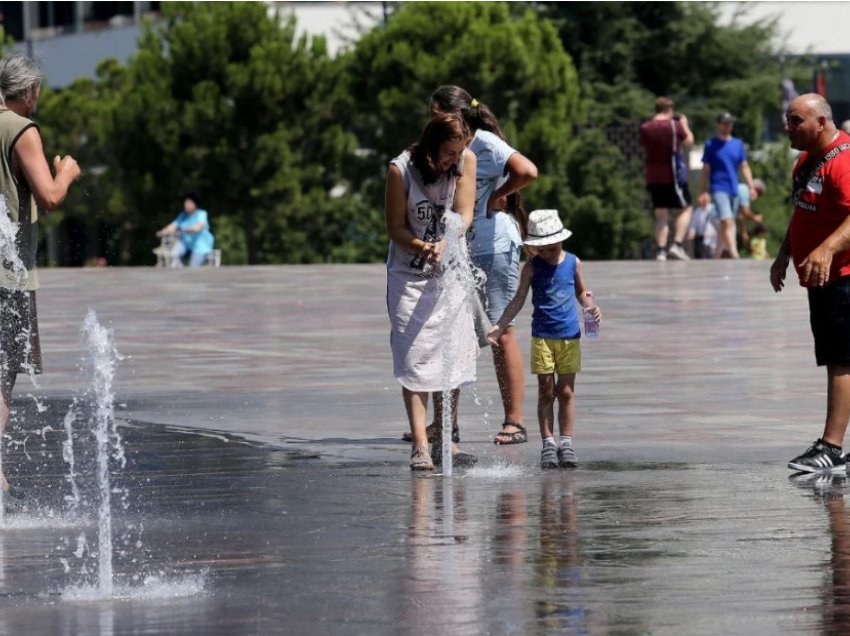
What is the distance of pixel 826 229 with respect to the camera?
30.6ft

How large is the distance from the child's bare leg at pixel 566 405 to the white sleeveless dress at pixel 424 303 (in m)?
0.46

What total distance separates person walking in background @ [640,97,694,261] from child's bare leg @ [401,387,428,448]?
16.0 metres

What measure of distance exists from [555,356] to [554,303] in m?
0.24

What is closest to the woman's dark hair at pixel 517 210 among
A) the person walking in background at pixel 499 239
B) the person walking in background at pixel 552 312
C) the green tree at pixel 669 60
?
the person walking in background at pixel 499 239

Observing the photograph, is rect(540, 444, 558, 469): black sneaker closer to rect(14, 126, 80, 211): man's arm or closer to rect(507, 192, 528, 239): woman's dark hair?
rect(507, 192, 528, 239): woman's dark hair

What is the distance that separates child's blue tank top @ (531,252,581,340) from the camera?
984 cm

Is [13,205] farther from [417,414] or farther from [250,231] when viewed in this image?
[250,231]

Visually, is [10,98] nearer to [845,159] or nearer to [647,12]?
[845,159]

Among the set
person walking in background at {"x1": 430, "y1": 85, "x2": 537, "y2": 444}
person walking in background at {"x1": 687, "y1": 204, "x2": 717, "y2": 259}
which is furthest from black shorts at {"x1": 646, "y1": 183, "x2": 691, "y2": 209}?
person walking in background at {"x1": 430, "y1": 85, "x2": 537, "y2": 444}

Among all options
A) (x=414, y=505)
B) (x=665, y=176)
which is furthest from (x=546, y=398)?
(x=665, y=176)

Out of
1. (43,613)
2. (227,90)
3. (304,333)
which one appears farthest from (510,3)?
(43,613)

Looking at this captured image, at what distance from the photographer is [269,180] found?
142ft

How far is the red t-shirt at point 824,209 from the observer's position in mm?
9234

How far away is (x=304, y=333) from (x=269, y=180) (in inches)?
1050
